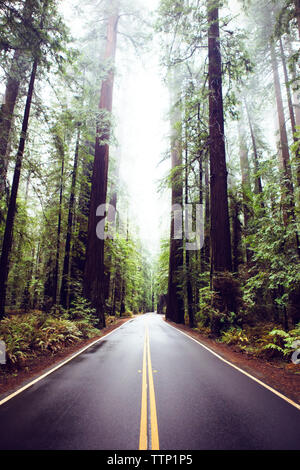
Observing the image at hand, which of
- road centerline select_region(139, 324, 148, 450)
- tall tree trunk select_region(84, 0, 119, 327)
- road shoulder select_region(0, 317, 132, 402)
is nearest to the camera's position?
road centerline select_region(139, 324, 148, 450)

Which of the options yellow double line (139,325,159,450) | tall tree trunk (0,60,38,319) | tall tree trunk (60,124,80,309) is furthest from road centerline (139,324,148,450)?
tall tree trunk (60,124,80,309)

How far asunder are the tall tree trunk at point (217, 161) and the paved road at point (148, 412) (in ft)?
18.4

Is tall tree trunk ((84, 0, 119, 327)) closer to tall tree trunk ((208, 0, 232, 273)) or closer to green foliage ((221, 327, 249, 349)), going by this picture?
tall tree trunk ((208, 0, 232, 273))

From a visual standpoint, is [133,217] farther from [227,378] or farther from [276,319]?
[227,378]

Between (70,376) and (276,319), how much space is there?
31.9 ft

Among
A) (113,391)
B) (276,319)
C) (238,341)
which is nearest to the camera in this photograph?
(113,391)

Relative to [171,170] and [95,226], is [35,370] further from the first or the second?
[171,170]

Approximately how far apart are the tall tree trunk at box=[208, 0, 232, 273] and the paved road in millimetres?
5600

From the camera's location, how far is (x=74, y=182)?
1416 centimetres

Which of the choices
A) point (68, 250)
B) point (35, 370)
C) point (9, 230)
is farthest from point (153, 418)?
point (68, 250)

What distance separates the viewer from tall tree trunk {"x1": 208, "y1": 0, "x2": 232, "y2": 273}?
409 inches

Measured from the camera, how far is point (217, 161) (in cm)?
1073

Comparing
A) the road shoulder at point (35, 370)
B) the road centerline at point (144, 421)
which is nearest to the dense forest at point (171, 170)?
the road shoulder at point (35, 370)
